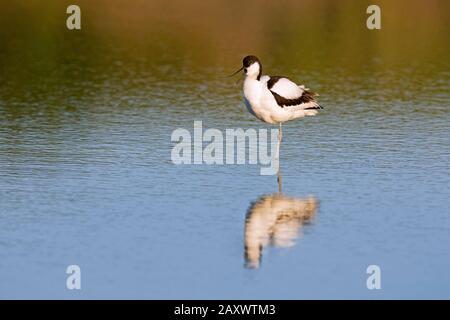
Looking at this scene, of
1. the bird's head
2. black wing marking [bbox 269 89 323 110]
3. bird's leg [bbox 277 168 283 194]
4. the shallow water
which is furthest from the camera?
black wing marking [bbox 269 89 323 110]

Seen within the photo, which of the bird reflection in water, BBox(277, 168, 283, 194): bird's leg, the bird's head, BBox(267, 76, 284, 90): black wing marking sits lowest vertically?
the bird reflection in water

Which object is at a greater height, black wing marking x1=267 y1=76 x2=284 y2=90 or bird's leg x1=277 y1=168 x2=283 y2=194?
black wing marking x1=267 y1=76 x2=284 y2=90

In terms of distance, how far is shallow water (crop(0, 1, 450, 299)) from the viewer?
11.4m

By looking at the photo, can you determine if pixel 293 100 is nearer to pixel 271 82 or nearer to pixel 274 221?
pixel 271 82

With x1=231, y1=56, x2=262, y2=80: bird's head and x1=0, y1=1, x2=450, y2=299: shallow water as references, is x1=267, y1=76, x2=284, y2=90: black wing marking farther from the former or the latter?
x1=0, y1=1, x2=450, y2=299: shallow water

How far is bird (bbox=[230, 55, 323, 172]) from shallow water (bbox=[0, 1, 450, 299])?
0.51 metres

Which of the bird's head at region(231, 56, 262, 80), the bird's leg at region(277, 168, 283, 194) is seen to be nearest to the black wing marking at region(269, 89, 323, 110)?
the bird's head at region(231, 56, 262, 80)

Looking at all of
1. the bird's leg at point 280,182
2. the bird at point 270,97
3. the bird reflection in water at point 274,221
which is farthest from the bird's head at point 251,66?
the bird reflection in water at point 274,221

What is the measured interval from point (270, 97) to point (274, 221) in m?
4.12

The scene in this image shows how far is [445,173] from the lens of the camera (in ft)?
51.6
